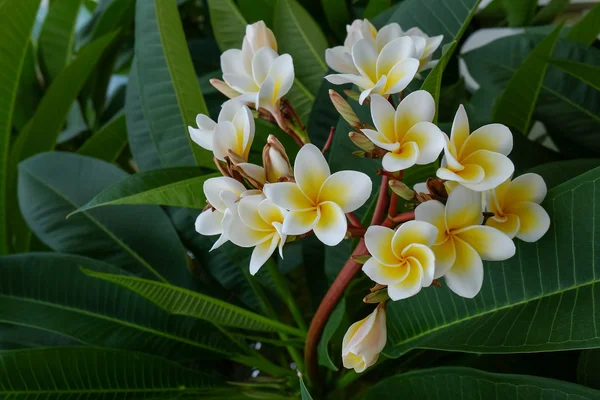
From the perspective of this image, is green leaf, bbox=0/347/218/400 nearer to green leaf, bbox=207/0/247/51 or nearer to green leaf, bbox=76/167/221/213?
green leaf, bbox=76/167/221/213

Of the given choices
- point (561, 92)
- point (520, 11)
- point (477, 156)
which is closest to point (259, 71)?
point (477, 156)

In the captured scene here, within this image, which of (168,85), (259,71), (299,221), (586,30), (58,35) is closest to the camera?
(299,221)

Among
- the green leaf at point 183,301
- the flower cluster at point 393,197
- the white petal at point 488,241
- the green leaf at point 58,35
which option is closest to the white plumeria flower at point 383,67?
the flower cluster at point 393,197

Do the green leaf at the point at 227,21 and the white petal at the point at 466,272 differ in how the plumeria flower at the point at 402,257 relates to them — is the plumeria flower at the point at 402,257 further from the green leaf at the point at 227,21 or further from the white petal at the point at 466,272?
the green leaf at the point at 227,21

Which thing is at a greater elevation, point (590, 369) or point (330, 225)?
point (330, 225)

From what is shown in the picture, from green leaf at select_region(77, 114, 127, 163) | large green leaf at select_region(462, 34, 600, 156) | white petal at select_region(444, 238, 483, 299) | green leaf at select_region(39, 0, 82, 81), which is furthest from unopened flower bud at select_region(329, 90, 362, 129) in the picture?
green leaf at select_region(39, 0, 82, 81)

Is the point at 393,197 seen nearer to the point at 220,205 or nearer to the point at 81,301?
the point at 220,205

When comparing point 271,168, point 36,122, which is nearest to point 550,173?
point 271,168

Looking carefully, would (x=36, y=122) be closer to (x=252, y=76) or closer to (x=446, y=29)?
(x=252, y=76)
